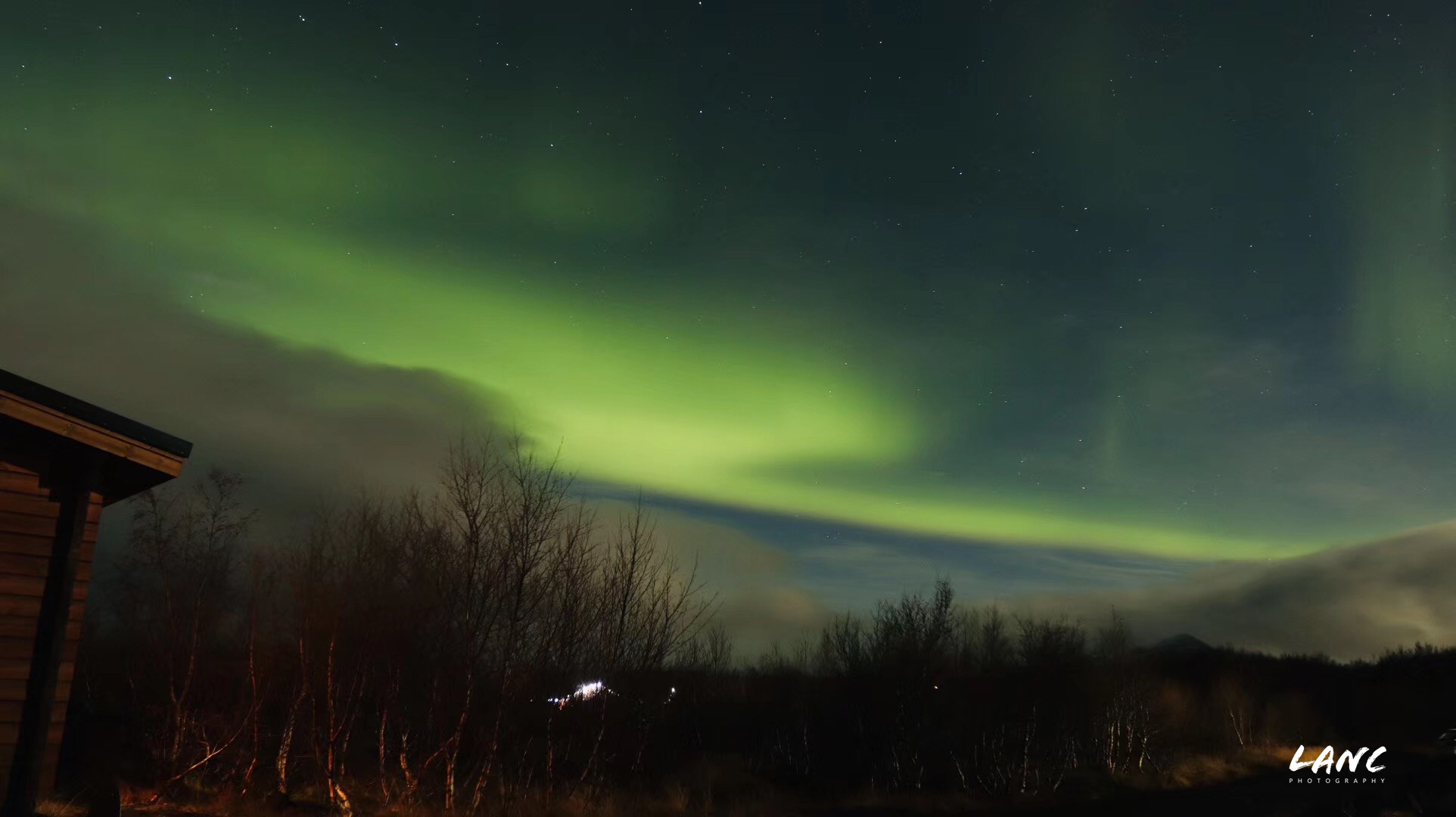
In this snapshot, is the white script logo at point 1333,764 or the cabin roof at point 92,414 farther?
the white script logo at point 1333,764

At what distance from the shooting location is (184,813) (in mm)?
12484

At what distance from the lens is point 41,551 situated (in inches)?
372

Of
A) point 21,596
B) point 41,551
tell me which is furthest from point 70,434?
point 21,596

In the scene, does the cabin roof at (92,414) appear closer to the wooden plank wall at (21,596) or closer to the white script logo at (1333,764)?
the wooden plank wall at (21,596)

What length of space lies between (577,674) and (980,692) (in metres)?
29.4

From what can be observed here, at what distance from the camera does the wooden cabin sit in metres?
9.04

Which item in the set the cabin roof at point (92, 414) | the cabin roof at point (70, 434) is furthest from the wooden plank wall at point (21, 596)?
the cabin roof at point (92, 414)

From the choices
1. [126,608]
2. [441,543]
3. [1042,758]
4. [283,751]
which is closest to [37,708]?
[283,751]

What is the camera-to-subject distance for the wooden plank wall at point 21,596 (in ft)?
29.8

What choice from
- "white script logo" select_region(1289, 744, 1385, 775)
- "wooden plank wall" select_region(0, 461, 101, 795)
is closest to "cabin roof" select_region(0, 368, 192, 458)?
"wooden plank wall" select_region(0, 461, 101, 795)

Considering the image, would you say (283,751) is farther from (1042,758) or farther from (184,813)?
(1042,758)

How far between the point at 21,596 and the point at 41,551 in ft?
1.49

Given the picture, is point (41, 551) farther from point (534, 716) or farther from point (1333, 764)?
point (1333, 764)

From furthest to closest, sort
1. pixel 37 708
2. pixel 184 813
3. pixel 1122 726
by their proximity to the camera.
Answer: pixel 1122 726 < pixel 184 813 < pixel 37 708
